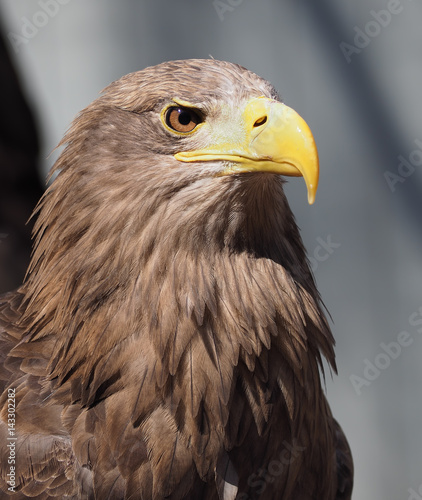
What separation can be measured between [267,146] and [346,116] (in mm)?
2585

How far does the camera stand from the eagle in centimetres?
166

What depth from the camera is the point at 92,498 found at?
65.0 inches

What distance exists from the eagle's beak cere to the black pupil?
0.09 m

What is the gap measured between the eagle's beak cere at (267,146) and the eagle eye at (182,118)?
7 cm

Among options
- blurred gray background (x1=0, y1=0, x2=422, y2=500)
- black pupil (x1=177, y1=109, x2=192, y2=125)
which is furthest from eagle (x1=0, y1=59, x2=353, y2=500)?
blurred gray background (x1=0, y1=0, x2=422, y2=500)

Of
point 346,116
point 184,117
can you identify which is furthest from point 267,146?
point 346,116

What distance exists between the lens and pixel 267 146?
1.59 m

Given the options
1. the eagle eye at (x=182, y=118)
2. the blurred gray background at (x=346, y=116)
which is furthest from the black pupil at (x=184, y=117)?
the blurred gray background at (x=346, y=116)

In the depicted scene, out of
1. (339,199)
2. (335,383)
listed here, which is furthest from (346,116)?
(335,383)

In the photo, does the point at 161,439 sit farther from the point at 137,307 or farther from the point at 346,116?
the point at 346,116

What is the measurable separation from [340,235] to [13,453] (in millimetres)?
2860

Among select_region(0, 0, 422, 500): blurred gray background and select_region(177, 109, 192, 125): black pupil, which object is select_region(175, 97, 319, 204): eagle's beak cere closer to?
select_region(177, 109, 192, 125): black pupil

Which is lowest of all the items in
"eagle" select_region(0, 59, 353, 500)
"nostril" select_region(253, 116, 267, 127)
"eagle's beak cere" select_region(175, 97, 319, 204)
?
"eagle" select_region(0, 59, 353, 500)

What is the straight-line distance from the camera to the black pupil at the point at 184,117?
1684 millimetres
